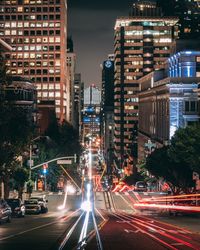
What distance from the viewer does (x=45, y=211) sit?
221 ft

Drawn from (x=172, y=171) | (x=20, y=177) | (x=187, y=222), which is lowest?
(x=187, y=222)

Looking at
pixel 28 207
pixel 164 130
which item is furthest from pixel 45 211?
pixel 164 130

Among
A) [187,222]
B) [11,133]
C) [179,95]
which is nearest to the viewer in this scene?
[187,222]

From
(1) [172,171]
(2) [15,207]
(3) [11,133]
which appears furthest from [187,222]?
(1) [172,171]

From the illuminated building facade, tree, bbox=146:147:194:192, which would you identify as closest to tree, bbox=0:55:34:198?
tree, bbox=146:147:194:192

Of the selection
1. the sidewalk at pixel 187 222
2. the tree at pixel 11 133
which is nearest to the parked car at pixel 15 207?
the tree at pixel 11 133

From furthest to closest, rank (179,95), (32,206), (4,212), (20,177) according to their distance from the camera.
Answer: (179,95)
(20,177)
(32,206)
(4,212)

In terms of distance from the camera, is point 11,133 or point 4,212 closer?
point 4,212

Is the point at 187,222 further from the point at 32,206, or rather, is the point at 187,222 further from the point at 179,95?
the point at 179,95

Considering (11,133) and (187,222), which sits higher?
(11,133)

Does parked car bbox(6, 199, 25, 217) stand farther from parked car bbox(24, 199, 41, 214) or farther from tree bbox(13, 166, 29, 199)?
tree bbox(13, 166, 29, 199)

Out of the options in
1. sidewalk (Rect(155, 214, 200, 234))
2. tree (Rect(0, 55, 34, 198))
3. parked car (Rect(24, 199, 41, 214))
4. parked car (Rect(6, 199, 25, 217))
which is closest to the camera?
sidewalk (Rect(155, 214, 200, 234))

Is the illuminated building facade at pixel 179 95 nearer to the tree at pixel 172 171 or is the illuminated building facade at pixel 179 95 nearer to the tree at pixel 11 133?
the tree at pixel 172 171

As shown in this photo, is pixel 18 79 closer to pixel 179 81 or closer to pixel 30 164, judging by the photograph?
pixel 179 81
